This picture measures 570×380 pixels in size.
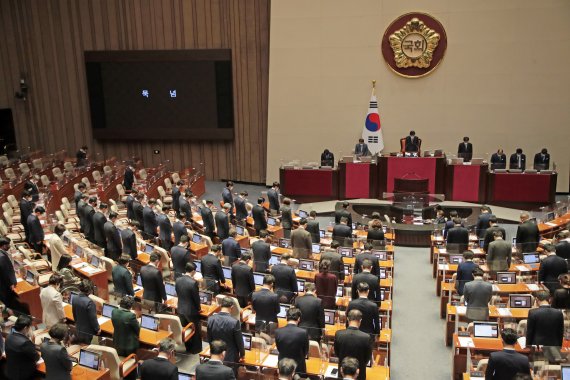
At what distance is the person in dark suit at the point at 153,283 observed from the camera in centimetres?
910

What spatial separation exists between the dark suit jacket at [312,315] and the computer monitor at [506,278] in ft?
13.5

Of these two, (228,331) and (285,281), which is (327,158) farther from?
(228,331)

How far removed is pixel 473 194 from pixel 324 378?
12739 mm

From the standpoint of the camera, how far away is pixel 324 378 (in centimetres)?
656

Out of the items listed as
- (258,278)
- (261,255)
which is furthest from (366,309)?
(261,255)

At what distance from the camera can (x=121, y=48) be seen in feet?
72.7

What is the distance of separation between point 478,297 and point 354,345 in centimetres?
296

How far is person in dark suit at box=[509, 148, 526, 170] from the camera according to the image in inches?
715

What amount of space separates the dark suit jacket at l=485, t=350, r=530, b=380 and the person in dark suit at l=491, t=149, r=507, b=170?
41.0 feet

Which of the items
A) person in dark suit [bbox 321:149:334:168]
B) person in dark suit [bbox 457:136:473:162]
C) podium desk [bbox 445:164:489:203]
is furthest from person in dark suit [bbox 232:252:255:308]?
person in dark suit [bbox 457:136:473:162]

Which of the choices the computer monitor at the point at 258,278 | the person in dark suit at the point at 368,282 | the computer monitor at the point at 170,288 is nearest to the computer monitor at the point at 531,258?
the person in dark suit at the point at 368,282

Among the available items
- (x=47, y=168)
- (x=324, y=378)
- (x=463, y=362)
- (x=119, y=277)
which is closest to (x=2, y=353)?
(x=119, y=277)

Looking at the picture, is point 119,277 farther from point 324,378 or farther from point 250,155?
point 250,155

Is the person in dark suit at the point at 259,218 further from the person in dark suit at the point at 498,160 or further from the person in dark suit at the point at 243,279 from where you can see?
the person in dark suit at the point at 498,160
